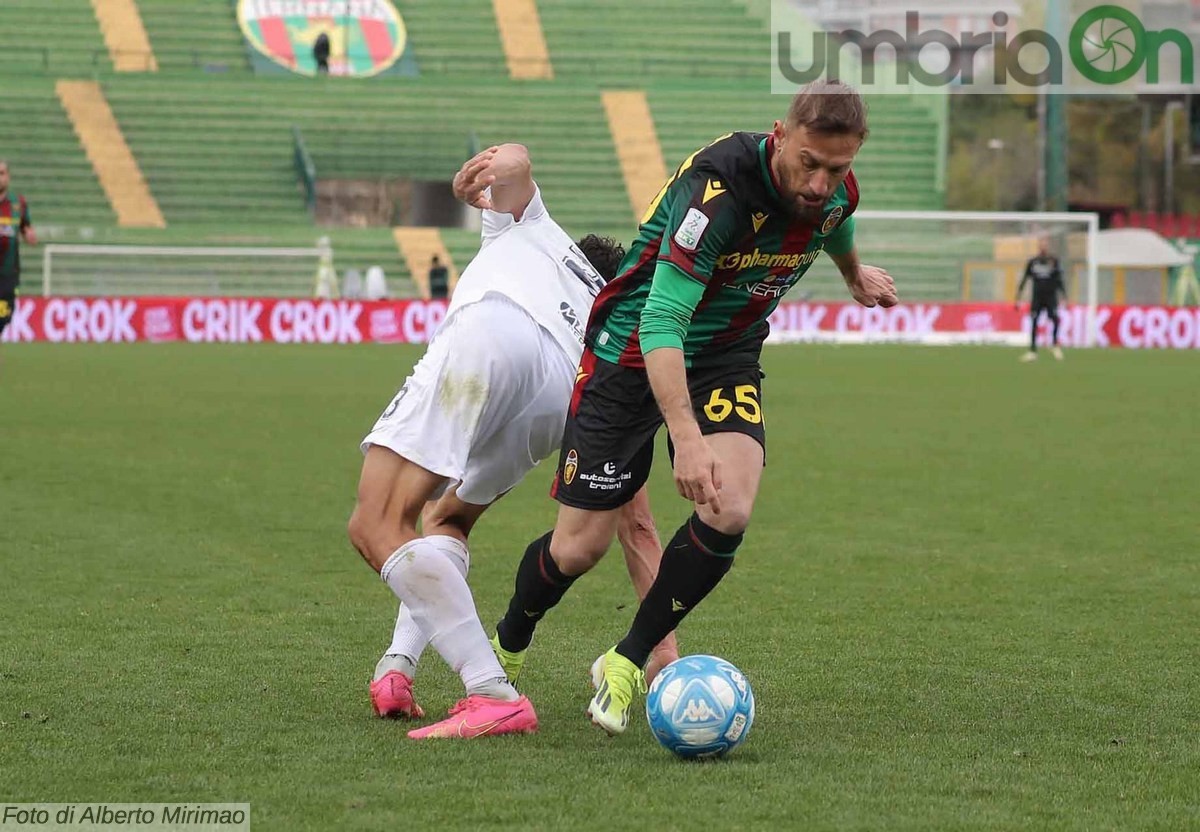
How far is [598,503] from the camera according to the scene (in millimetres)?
5137

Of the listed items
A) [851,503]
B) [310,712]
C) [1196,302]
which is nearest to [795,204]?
[310,712]

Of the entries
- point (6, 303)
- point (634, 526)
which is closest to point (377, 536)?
point (634, 526)

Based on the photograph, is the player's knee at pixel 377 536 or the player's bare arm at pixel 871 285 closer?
the player's knee at pixel 377 536

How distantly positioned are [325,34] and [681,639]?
3719cm

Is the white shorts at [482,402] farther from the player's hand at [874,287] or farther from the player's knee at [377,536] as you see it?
the player's hand at [874,287]

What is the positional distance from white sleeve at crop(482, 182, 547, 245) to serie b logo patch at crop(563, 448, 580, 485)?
0.79 m

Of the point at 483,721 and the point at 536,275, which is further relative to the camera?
the point at 536,275

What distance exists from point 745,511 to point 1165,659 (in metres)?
Result: 1.98

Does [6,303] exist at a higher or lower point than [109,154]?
lower

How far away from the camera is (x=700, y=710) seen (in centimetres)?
453

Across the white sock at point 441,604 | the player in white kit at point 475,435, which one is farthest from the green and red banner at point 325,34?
the white sock at point 441,604

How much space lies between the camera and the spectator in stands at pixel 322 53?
133 ft

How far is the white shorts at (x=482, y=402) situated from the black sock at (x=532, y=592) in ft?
0.91

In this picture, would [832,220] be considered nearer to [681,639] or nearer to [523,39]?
[681,639]
